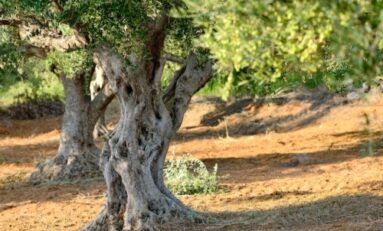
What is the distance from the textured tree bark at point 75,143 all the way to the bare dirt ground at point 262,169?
22.8 inches

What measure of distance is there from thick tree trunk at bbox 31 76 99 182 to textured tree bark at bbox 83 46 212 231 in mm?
6501

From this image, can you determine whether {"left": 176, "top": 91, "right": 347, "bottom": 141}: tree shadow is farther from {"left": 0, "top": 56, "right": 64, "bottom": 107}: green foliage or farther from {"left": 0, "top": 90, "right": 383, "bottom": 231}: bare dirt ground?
{"left": 0, "top": 56, "right": 64, "bottom": 107}: green foliage

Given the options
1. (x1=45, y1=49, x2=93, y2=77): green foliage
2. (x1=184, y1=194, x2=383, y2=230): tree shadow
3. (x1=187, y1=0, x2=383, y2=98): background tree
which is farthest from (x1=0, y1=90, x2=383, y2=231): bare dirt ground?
(x1=45, y1=49, x2=93, y2=77): green foliage

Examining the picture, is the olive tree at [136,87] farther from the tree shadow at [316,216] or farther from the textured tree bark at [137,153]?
the tree shadow at [316,216]

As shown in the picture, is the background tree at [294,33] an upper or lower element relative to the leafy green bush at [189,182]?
upper

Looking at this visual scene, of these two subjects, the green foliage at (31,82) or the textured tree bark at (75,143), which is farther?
the green foliage at (31,82)

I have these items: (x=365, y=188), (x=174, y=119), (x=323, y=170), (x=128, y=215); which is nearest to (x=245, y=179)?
(x=323, y=170)

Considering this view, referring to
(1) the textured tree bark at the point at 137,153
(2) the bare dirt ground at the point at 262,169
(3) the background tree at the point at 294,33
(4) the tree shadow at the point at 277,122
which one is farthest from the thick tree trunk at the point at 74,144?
(3) the background tree at the point at 294,33

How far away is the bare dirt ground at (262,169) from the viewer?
11.9 m

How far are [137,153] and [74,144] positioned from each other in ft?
24.1

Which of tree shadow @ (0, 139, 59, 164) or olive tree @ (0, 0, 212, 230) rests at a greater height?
olive tree @ (0, 0, 212, 230)

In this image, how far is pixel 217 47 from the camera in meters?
5.22

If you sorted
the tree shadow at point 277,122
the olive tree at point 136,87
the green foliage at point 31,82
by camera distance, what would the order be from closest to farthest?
the olive tree at point 136,87 → the green foliage at point 31,82 → the tree shadow at point 277,122

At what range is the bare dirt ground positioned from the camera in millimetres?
11938
